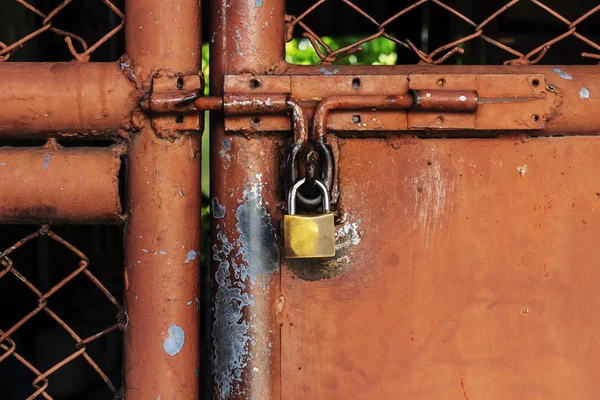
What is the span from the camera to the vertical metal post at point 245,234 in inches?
33.7

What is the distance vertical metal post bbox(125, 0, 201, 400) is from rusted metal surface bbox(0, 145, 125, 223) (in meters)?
0.04

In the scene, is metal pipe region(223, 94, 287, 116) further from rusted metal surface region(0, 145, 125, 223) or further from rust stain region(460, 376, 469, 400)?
rust stain region(460, 376, 469, 400)

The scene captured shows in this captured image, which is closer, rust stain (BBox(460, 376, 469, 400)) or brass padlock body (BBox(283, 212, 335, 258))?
brass padlock body (BBox(283, 212, 335, 258))

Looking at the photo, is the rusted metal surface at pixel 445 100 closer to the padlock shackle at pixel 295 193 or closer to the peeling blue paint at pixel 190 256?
the padlock shackle at pixel 295 193

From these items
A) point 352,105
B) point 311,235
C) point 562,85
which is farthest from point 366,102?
point 562,85

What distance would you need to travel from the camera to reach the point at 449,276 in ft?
2.90

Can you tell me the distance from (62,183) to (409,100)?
586 mm

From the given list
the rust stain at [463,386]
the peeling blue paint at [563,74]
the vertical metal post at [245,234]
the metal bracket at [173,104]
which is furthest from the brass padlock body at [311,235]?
the peeling blue paint at [563,74]

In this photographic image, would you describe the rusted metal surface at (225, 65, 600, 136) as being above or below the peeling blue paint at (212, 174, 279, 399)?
above

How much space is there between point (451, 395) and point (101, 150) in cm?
73

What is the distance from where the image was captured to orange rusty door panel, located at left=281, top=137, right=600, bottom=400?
0.88m

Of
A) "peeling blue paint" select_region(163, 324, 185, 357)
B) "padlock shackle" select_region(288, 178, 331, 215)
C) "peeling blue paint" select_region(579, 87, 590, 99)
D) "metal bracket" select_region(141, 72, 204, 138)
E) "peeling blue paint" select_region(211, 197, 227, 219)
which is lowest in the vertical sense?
"peeling blue paint" select_region(163, 324, 185, 357)

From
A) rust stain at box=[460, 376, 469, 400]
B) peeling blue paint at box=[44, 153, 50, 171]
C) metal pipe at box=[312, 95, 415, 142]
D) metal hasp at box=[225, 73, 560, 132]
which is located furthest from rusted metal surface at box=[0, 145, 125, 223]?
rust stain at box=[460, 376, 469, 400]

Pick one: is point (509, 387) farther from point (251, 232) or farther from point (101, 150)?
point (101, 150)
